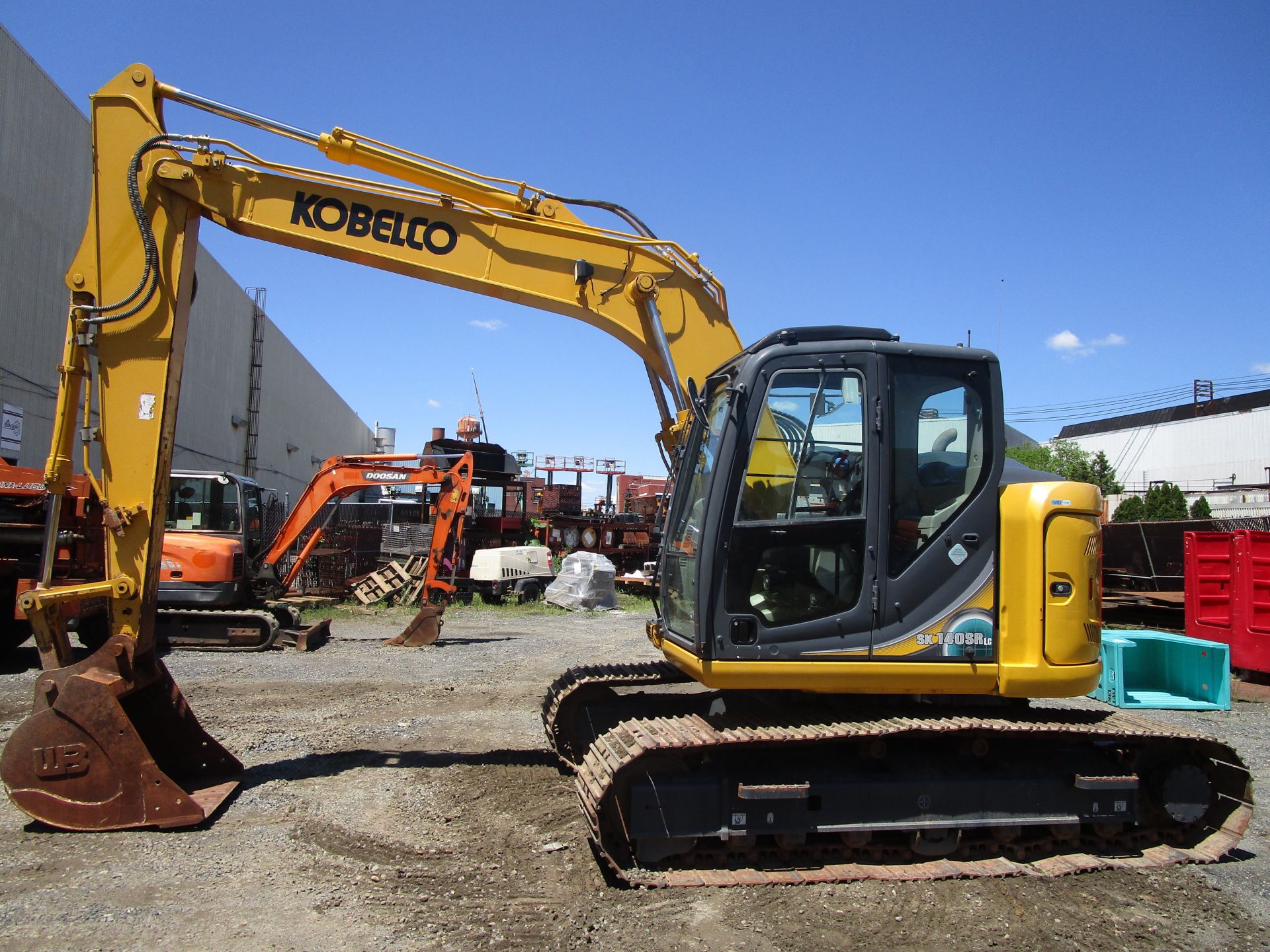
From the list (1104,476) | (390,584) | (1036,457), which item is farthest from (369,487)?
(1104,476)

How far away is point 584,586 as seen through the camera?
783 inches

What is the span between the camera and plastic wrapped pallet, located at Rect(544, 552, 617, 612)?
19906 millimetres

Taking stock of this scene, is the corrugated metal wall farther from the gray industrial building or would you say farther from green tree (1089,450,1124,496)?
the gray industrial building

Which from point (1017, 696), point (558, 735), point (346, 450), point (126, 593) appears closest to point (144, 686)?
point (126, 593)

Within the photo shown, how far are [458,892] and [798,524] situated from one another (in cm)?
264

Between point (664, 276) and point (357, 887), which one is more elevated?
point (664, 276)

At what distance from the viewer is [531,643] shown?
567 inches

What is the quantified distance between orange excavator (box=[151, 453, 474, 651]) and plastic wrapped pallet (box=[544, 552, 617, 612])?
5283 millimetres

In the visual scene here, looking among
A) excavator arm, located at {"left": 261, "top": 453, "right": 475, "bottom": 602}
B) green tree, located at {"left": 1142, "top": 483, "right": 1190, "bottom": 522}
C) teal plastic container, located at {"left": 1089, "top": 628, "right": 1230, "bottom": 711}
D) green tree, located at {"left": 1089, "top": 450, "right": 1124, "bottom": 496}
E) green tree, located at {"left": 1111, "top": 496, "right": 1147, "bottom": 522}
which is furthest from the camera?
green tree, located at {"left": 1089, "top": 450, "right": 1124, "bottom": 496}

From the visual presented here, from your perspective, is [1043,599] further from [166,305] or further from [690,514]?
[166,305]

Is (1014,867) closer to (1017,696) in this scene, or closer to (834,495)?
(1017,696)

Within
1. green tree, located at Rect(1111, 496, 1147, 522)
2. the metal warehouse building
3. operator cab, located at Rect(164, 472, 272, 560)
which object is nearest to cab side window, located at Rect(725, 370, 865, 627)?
operator cab, located at Rect(164, 472, 272, 560)

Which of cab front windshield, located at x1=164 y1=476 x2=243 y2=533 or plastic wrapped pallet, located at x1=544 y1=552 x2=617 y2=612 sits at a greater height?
cab front windshield, located at x1=164 y1=476 x2=243 y2=533

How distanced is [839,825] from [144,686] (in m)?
4.48
